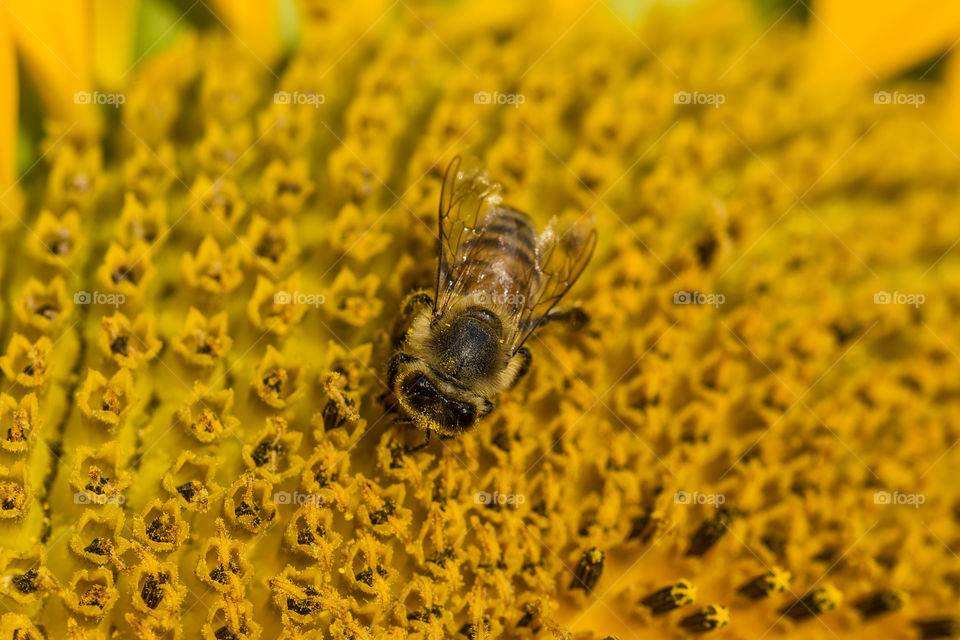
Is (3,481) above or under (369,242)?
under

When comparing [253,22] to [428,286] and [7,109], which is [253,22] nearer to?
[7,109]

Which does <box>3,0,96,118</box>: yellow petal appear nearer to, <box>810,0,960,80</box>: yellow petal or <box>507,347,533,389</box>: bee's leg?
<box>507,347,533,389</box>: bee's leg

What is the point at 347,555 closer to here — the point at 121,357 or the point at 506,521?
the point at 506,521

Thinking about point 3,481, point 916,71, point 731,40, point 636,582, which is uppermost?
point 916,71

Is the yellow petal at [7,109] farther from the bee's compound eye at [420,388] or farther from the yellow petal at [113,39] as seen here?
the bee's compound eye at [420,388]

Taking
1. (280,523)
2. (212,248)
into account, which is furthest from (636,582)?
(212,248)

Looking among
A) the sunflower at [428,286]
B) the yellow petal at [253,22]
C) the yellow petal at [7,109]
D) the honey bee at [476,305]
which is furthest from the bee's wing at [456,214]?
the yellow petal at [7,109]

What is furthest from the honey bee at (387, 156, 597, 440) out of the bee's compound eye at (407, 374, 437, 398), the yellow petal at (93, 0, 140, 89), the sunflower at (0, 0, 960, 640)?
the yellow petal at (93, 0, 140, 89)
